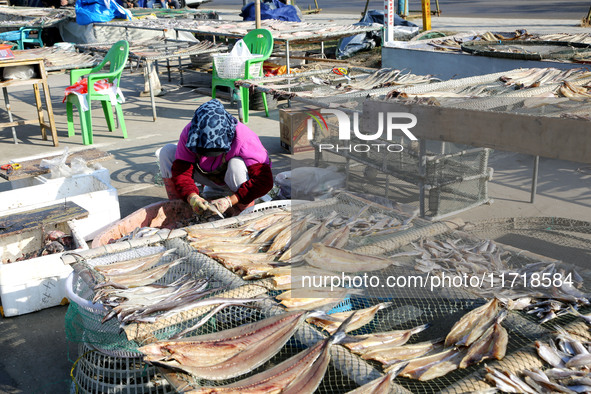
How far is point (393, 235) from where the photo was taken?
3.36 m

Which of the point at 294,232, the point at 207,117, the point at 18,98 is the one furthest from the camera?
the point at 18,98

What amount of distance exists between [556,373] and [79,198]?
3.93 metres

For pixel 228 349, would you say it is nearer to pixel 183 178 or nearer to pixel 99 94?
pixel 183 178

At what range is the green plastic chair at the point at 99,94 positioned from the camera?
8258 mm

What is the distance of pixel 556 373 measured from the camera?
2273mm

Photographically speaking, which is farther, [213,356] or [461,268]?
[461,268]

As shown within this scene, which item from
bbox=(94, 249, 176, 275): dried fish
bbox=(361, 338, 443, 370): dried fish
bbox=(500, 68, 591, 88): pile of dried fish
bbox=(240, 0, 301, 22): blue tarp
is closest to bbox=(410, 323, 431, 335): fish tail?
bbox=(361, 338, 443, 370): dried fish

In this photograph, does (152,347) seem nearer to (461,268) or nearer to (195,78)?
(461,268)

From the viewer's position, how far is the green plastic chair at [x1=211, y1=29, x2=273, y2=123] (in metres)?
9.02

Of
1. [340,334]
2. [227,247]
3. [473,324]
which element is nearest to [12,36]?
[227,247]

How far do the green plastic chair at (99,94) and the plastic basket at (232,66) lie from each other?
4.83ft

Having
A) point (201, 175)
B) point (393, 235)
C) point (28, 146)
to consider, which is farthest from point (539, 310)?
point (28, 146)

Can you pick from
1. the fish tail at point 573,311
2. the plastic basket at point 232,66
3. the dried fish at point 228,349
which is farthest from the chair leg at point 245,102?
the fish tail at point 573,311

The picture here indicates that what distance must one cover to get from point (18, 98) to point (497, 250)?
11.6 m
